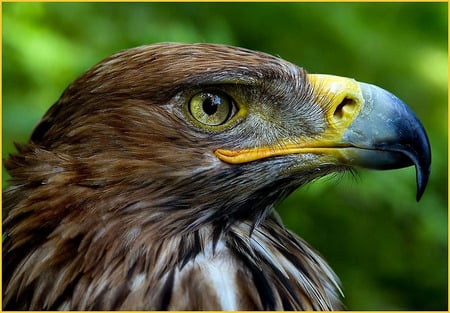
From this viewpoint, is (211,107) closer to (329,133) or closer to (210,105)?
(210,105)

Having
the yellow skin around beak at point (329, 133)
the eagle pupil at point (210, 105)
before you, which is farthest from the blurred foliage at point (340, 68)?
the eagle pupil at point (210, 105)

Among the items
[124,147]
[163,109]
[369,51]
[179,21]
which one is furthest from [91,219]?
[369,51]

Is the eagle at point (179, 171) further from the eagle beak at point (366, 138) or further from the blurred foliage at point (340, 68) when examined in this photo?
the blurred foliage at point (340, 68)

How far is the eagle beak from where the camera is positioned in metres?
1.77

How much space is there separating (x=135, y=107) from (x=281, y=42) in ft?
→ 4.87

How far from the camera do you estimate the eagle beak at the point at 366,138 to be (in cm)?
177

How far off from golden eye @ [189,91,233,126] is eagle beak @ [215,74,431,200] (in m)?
0.07

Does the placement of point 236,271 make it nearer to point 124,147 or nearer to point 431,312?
point 124,147

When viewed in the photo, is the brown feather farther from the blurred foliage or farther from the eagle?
the blurred foliage

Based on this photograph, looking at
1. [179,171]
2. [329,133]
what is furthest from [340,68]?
[179,171]

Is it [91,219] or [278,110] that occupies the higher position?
[278,110]

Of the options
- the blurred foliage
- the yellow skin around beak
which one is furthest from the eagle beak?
the blurred foliage

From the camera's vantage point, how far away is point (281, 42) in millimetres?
3180

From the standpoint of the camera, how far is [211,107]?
1.79 metres
